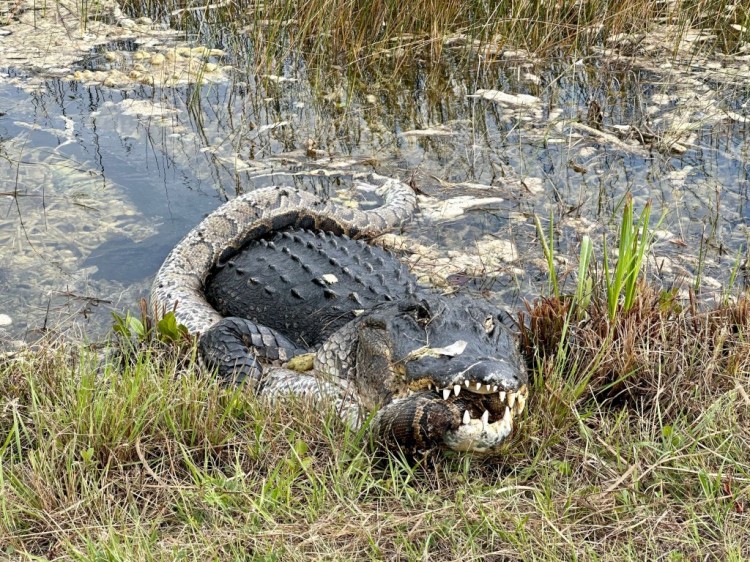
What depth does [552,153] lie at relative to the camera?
6277 millimetres

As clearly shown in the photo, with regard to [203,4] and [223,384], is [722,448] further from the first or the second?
[203,4]

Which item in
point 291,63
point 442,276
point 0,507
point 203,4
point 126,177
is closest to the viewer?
point 0,507

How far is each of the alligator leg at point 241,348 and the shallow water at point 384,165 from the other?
2.56ft

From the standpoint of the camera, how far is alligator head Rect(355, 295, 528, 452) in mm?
2871

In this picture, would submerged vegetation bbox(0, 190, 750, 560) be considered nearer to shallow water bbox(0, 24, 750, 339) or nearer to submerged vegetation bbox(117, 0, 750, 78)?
shallow water bbox(0, 24, 750, 339)

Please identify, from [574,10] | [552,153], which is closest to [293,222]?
[552,153]

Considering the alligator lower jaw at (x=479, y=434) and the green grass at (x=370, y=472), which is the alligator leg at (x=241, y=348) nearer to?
the green grass at (x=370, y=472)

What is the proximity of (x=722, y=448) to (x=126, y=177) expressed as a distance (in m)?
4.38

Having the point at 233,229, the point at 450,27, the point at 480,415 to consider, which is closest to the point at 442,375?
the point at 480,415

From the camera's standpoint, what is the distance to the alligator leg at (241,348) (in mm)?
3881

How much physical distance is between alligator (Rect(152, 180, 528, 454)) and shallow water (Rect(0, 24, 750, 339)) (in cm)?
43

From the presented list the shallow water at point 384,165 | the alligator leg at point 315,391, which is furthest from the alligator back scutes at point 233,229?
the alligator leg at point 315,391

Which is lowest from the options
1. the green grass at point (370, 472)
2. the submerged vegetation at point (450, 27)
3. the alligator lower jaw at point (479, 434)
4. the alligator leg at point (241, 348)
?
the alligator leg at point (241, 348)

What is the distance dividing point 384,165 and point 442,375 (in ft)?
11.4
